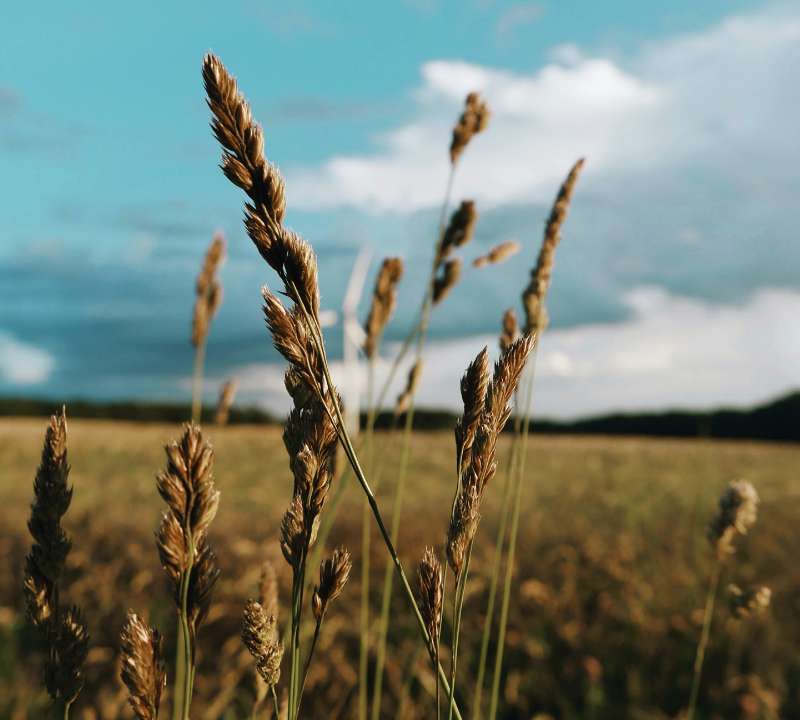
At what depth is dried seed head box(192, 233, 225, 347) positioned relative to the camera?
2.46m

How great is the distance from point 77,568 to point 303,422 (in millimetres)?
6256

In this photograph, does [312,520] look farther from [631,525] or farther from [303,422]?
[631,525]

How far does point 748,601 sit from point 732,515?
214 millimetres

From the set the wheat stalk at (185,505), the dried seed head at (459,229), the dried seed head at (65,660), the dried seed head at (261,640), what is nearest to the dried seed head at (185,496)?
the wheat stalk at (185,505)

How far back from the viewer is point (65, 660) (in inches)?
41.5

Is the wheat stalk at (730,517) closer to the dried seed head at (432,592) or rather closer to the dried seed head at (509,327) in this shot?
the dried seed head at (509,327)

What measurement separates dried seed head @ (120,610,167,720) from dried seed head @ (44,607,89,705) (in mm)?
130

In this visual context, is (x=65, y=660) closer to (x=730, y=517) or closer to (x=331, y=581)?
(x=331, y=581)

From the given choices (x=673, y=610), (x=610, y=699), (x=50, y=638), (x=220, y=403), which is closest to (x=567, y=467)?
(x=673, y=610)

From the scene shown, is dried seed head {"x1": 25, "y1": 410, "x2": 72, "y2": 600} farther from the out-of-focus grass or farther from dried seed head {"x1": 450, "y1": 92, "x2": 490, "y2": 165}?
dried seed head {"x1": 450, "y1": 92, "x2": 490, "y2": 165}

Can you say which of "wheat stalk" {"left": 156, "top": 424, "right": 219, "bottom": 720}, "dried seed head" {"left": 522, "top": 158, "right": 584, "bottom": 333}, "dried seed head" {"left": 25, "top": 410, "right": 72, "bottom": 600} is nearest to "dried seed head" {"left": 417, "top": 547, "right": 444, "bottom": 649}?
"wheat stalk" {"left": 156, "top": 424, "right": 219, "bottom": 720}

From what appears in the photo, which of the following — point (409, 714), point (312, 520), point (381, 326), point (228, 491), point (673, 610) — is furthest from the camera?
point (228, 491)

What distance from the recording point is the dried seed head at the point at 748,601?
6.43 feet

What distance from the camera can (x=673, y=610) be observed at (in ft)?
17.8
